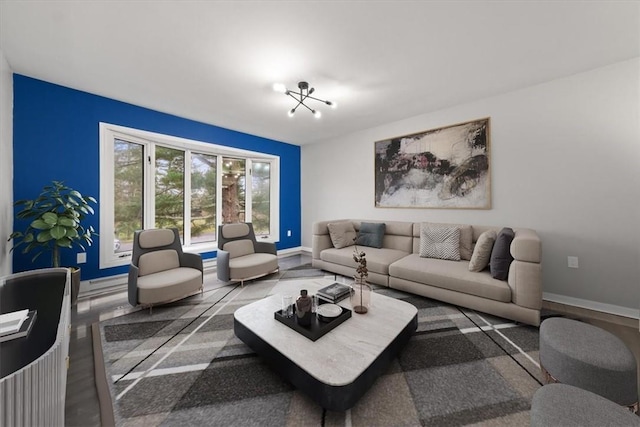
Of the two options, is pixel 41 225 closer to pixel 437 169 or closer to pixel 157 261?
pixel 157 261

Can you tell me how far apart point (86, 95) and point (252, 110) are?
205cm

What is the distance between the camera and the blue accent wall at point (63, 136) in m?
2.56

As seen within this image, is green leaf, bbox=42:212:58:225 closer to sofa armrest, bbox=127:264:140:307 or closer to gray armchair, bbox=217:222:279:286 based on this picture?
sofa armrest, bbox=127:264:140:307

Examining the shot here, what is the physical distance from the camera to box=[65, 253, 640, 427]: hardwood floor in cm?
134

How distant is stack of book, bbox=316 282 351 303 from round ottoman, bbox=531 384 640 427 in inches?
52.4

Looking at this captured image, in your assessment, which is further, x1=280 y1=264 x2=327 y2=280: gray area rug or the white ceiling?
x1=280 y1=264 x2=327 y2=280: gray area rug

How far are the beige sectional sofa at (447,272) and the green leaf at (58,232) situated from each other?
3062mm

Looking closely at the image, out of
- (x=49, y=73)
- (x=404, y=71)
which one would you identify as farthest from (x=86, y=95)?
(x=404, y=71)

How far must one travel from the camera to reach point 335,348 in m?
1.45

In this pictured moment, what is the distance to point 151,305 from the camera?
7.97 feet

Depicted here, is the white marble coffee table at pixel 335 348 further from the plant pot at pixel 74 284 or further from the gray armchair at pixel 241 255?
the plant pot at pixel 74 284

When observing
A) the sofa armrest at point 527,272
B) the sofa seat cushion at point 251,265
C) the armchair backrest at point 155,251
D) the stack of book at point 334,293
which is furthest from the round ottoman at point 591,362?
the armchair backrest at point 155,251

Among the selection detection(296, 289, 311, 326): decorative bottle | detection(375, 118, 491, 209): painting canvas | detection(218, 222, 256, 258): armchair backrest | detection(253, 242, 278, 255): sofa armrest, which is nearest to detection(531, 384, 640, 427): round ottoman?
detection(296, 289, 311, 326): decorative bottle

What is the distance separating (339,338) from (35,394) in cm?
135
